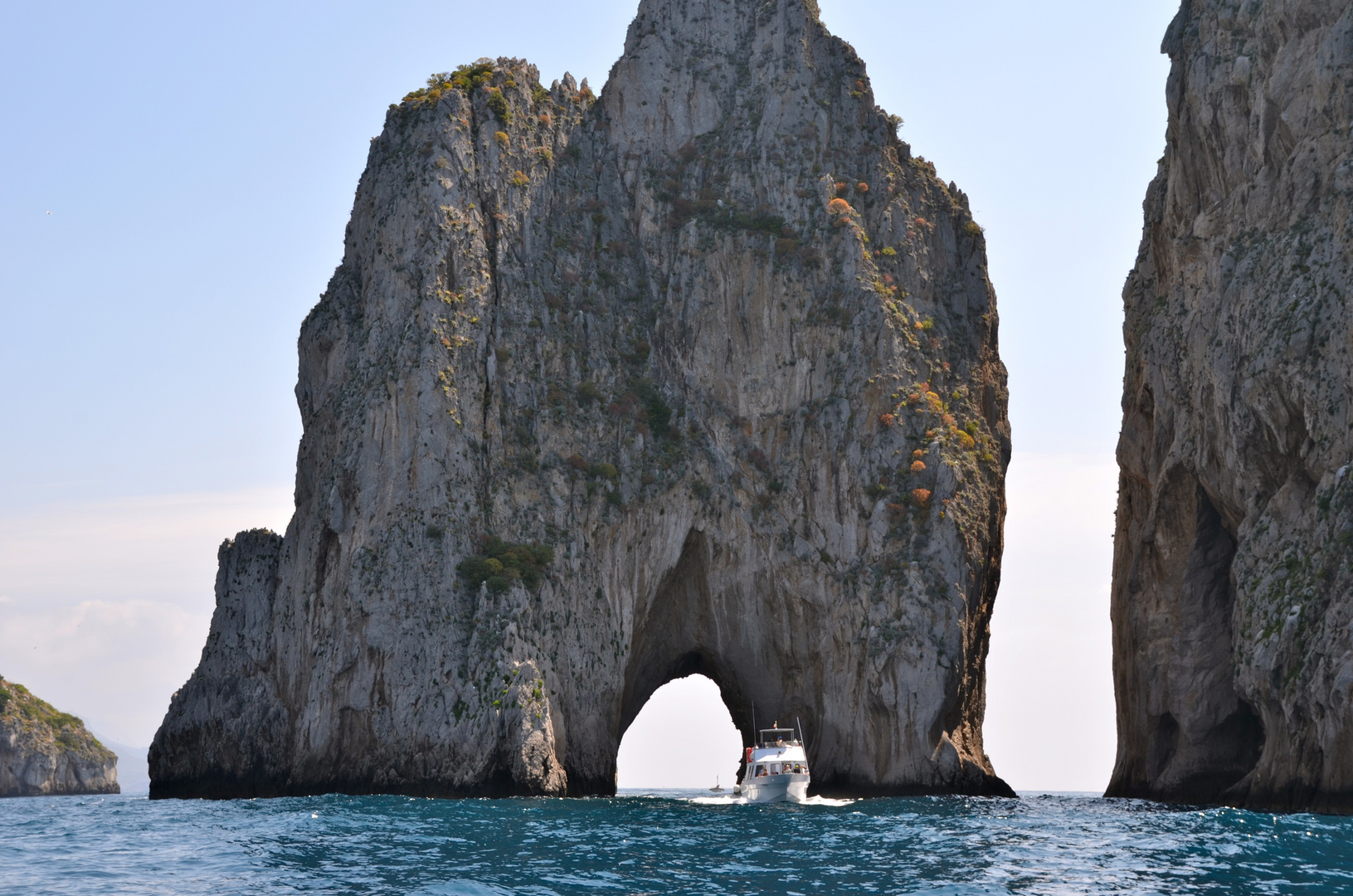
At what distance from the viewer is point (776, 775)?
61125 mm

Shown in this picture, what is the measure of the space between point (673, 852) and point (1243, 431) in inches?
1342

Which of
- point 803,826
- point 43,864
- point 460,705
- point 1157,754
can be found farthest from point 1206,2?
point 43,864

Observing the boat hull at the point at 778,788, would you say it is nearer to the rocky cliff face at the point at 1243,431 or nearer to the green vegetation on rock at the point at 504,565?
the green vegetation on rock at the point at 504,565

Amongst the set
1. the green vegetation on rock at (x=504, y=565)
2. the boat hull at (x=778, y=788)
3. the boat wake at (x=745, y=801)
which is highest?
the green vegetation on rock at (x=504, y=565)

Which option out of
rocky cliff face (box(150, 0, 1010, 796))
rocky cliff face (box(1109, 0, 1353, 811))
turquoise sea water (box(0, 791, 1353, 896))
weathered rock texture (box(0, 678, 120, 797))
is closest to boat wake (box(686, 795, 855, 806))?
rocky cliff face (box(150, 0, 1010, 796))

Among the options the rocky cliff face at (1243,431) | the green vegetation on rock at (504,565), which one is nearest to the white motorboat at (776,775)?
the green vegetation on rock at (504,565)

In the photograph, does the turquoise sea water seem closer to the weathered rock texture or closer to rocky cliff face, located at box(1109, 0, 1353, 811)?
rocky cliff face, located at box(1109, 0, 1353, 811)

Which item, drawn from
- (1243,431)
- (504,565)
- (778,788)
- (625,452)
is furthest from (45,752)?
(1243,431)

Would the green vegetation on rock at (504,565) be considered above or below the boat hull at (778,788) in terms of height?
above

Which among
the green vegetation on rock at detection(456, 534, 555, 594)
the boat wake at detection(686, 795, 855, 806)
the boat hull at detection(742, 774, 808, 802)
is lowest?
the boat wake at detection(686, 795, 855, 806)

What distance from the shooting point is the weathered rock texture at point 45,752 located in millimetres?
124500

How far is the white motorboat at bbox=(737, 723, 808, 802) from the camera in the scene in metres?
61.2

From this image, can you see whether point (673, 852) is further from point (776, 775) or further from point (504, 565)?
point (504, 565)

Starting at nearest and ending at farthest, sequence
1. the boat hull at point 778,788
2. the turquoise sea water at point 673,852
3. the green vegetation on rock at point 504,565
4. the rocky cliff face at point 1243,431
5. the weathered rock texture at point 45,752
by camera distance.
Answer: the turquoise sea water at point 673,852
the rocky cliff face at point 1243,431
the boat hull at point 778,788
the green vegetation on rock at point 504,565
the weathered rock texture at point 45,752
